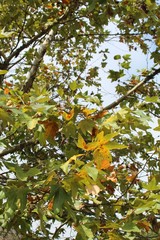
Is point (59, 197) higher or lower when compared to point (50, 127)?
lower

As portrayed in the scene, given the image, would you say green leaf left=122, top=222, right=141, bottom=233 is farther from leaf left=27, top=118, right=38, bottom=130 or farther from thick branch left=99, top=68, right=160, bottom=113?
thick branch left=99, top=68, right=160, bottom=113

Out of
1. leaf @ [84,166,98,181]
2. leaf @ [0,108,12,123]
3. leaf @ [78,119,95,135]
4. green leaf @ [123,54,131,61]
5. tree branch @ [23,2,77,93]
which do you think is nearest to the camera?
leaf @ [84,166,98,181]

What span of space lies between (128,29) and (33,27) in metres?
1.51

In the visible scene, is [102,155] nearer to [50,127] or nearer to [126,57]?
[50,127]

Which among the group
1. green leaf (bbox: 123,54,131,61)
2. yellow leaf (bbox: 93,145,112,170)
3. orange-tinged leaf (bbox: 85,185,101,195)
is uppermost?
green leaf (bbox: 123,54,131,61)

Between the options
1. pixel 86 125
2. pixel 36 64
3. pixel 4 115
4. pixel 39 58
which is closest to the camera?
pixel 4 115

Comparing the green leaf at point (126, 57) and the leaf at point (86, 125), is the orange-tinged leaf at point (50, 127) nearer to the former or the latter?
the leaf at point (86, 125)

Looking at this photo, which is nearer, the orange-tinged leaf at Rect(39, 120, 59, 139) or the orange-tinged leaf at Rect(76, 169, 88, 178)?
the orange-tinged leaf at Rect(76, 169, 88, 178)

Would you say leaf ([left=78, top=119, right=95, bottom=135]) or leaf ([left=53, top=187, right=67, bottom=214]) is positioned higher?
leaf ([left=78, top=119, right=95, bottom=135])

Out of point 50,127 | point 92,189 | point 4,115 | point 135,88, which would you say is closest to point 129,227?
point 92,189

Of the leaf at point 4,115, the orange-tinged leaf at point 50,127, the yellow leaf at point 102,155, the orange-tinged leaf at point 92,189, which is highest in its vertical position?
the orange-tinged leaf at point 50,127

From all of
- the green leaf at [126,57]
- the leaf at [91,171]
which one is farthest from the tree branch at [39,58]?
the leaf at [91,171]

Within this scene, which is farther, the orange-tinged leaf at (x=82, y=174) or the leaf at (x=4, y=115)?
the leaf at (x=4, y=115)

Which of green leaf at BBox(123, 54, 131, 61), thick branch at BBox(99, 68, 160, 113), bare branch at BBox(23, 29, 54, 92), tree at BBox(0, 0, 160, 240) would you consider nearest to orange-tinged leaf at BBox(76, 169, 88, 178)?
tree at BBox(0, 0, 160, 240)
